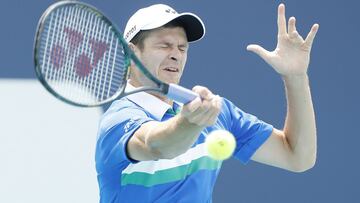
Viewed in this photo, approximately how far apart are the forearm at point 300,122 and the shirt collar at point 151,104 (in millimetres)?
501

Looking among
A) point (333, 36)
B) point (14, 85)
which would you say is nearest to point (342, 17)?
point (333, 36)

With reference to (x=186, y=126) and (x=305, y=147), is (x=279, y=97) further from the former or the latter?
(x=186, y=126)

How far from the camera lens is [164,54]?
3.01 metres

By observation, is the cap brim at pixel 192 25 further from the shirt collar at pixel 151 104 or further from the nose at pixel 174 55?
the shirt collar at pixel 151 104

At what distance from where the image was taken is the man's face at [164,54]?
3006 mm

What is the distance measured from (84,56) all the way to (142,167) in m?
0.45

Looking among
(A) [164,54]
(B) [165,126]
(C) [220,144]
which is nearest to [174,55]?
(A) [164,54]

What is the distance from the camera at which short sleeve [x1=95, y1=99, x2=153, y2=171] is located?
2.72 metres

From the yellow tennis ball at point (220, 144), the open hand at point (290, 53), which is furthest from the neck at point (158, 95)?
the yellow tennis ball at point (220, 144)

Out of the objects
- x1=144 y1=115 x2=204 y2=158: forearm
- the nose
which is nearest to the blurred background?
the nose

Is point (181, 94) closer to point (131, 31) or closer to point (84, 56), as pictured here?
point (84, 56)

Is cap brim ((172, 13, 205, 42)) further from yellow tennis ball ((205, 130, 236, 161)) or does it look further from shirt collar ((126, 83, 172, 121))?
yellow tennis ball ((205, 130, 236, 161))

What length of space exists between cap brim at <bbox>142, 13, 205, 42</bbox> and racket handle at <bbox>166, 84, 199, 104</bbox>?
0.64 metres

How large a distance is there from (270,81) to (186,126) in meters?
2.06
